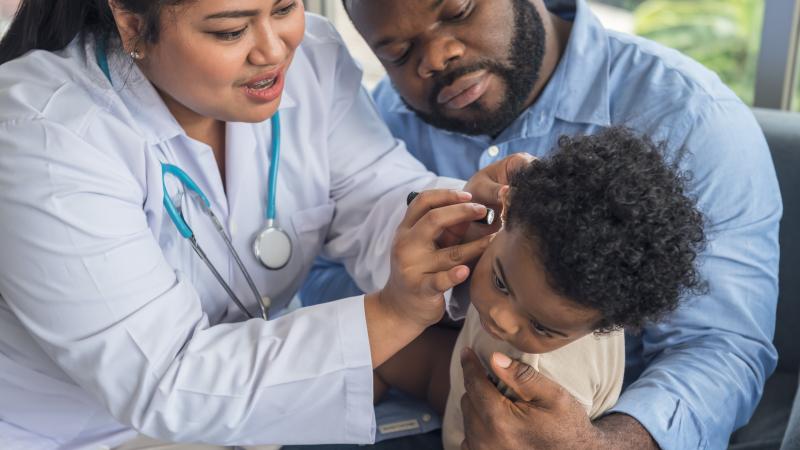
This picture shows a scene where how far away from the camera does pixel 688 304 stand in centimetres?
151

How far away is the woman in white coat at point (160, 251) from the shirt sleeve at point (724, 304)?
407 millimetres

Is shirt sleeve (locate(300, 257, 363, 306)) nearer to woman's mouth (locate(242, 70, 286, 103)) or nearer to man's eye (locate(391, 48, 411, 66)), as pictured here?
man's eye (locate(391, 48, 411, 66))

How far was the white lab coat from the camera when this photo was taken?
1.27m

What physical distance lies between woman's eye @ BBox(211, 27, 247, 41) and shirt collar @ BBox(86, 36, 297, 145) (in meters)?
0.21

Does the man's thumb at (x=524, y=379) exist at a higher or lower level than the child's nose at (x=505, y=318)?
lower

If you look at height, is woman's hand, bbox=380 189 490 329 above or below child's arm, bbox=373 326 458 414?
above

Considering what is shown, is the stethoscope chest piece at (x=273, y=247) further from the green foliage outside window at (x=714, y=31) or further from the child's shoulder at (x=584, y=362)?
the green foliage outside window at (x=714, y=31)

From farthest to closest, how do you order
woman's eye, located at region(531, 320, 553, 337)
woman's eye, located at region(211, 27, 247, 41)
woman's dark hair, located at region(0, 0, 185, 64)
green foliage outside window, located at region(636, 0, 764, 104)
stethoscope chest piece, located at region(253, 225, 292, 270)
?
green foliage outside window, located at region(636, 0, 764, 104) < stethoscope chest piece, located at region(253, 225, 292, 270) < woman's dark hair, located at region(0, 0, 185, 64) < woman's eye, located at region(211, 27, 247, 41) < woman's eye, located at region(531, 320, 553, 337)

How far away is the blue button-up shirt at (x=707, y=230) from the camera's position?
1.45 m

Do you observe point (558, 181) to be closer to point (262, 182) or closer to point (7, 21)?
point (262, 182)

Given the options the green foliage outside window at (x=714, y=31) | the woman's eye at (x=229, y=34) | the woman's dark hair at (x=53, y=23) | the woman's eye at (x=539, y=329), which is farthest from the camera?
the green foliage outside window at (x=714, y=31)

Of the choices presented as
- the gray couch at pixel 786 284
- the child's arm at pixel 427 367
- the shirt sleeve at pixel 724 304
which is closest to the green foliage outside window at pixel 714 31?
the gray couch at pixel 786 284

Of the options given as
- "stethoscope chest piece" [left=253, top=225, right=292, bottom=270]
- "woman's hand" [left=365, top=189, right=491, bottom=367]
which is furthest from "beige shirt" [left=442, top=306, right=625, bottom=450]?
"stethoscope chest piece" [left=253, top=225, right=292, bottom=270]

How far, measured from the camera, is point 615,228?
107 cm
